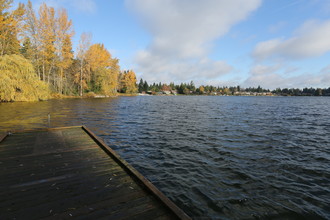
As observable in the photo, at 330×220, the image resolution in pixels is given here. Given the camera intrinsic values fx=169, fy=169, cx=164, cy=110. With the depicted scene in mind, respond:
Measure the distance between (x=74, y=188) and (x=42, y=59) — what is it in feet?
160

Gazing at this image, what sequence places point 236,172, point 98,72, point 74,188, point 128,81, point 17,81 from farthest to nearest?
point 128,81, point 98,72, point 17,81, point 236,172, point 74,188

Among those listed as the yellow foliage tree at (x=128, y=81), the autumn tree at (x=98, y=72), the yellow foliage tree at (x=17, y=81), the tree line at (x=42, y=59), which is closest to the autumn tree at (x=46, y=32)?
the tree line at (x=42, y=59)

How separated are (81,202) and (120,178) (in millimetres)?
1247

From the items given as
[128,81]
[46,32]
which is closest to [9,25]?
[46,32]

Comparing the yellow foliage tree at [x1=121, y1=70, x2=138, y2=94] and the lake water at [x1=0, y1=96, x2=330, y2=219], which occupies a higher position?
the yellow foliage tree at [x1=121, y1=70, x2=138, y2=94]

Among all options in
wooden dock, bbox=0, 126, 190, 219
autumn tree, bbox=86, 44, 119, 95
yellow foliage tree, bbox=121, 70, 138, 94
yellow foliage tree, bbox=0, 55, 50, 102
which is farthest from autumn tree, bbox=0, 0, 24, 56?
yellow foliage tree, bbox=121, 70, 138, 94

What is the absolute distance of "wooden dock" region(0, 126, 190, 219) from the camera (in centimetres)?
330

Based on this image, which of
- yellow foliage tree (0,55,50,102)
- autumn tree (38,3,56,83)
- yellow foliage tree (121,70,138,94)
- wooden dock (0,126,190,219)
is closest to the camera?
wooden dock (0,126,190,219)

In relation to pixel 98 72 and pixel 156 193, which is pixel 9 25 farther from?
pixel 156 193

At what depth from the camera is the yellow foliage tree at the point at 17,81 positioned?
1083 inches

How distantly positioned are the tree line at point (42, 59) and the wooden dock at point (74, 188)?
30.1m

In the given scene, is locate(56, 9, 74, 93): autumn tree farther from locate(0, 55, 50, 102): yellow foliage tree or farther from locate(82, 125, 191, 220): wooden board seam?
locate(82, 125, 191, 220): wooden board seam

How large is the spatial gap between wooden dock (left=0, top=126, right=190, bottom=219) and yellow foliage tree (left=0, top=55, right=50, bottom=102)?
28.5 m

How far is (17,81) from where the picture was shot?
28.8 m
